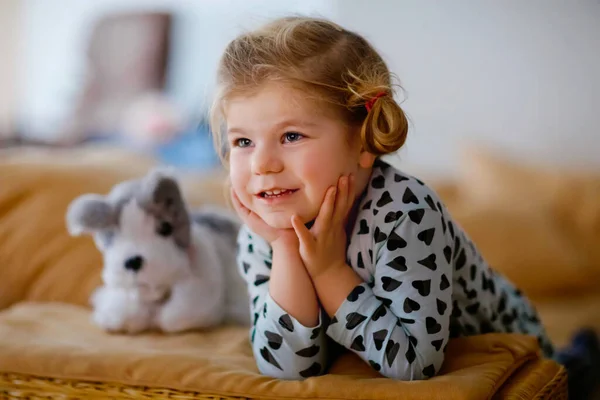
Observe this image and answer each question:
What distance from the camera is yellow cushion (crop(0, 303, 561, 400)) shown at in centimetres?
92

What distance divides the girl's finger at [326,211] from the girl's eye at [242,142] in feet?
0.44

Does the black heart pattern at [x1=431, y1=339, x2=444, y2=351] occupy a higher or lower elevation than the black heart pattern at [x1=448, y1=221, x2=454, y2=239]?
lower

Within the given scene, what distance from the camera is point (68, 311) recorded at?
1.46m

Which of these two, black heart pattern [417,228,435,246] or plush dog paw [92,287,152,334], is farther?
plush dog paw [92,287,152,334]

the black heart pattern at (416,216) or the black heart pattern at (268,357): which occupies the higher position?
the black heart pattern at (416,216)

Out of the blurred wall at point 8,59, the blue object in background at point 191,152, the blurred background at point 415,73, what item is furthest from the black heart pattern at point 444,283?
the blurred wall at point 8,59

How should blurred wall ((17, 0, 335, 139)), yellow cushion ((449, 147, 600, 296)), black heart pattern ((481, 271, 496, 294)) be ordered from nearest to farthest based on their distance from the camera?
1. black heart pattern ((481, 271, 496, 294))
2. yellow cushion ((449, 147, 600, 296))
3. blurred wall ((17, 0, 335, 139))

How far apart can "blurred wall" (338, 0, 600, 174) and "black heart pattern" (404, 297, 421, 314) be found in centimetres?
160

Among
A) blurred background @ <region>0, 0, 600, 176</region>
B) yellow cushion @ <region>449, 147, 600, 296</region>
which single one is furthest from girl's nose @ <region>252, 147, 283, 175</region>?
blurred background @ <region>0, 0, 600, 176</region>

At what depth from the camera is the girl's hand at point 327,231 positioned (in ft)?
3.22

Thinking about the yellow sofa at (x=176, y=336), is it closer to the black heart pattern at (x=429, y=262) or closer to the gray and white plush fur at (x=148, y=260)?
the gray and white plush fur at (x=148, y=260)

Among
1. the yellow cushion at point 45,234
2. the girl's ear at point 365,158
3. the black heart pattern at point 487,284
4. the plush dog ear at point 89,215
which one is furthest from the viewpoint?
the yellow cushion at point 45,234

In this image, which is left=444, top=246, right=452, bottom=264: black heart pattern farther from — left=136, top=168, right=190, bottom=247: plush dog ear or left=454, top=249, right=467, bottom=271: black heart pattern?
left=136, top=168, right=190, bottom=247: plush dog ear

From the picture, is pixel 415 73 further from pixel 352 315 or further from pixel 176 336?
pixel 352 315
